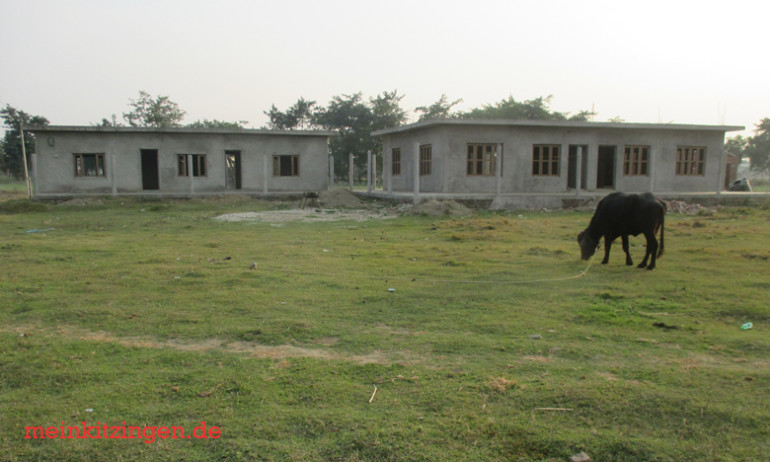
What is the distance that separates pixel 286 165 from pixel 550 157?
11.3 metres

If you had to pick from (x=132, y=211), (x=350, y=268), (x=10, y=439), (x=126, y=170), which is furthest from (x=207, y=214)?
(x=10, y=439)

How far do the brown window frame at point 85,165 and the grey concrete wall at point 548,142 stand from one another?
12539mm

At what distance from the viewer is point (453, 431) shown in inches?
109

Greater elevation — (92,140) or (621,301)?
(92,140)

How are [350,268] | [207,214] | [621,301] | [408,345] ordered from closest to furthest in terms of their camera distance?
[408,345] < [621,301] < [350,268] < [207,214]

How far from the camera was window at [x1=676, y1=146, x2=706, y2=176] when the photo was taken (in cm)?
2150

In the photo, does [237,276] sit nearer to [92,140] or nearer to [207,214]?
[207,214]

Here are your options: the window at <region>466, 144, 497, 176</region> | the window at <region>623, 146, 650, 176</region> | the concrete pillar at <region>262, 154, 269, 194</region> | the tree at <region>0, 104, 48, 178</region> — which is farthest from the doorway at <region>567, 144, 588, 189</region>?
the tree at <region>0, 104, 48, 178</region>

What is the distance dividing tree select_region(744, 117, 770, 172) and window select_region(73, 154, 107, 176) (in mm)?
50264

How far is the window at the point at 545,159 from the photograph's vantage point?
20281 millimetres

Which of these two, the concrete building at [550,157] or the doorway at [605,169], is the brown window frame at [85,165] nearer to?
the concrete building at [550,157]

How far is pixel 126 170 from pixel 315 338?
68.2 feet

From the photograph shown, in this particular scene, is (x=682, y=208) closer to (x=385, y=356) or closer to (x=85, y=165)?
(x=385, y=356)

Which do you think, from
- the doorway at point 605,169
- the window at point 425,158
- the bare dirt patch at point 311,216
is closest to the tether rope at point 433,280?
the bare dirt patch at point 311,216
